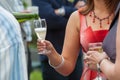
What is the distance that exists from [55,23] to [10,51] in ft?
8.79

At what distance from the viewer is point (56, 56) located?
2.69 m

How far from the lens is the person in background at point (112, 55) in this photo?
1.86 meters

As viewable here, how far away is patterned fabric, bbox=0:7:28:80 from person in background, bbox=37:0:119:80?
1.01 metres

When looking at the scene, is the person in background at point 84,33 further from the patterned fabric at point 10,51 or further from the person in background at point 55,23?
the person in background at point 55,23

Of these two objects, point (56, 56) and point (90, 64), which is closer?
point (90, 64)

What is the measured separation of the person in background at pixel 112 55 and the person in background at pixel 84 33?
17.4 inches

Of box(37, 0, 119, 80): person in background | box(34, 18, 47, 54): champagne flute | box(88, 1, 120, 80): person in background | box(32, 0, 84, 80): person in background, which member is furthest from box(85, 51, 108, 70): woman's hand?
box(32, 0, 84, 80): person in background

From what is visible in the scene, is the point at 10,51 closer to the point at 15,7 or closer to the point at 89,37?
the point at 89,37

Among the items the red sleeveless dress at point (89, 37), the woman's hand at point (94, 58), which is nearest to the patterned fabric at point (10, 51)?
the woman's hand at point (94, 58)

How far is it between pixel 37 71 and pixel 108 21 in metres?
4.00

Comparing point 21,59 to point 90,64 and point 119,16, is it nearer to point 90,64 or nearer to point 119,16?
point 119,16

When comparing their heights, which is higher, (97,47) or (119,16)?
(119,16)

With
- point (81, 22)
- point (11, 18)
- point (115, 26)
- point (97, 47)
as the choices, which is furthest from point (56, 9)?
point (11, 18)

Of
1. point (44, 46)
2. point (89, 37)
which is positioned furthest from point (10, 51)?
point (89, 37)
